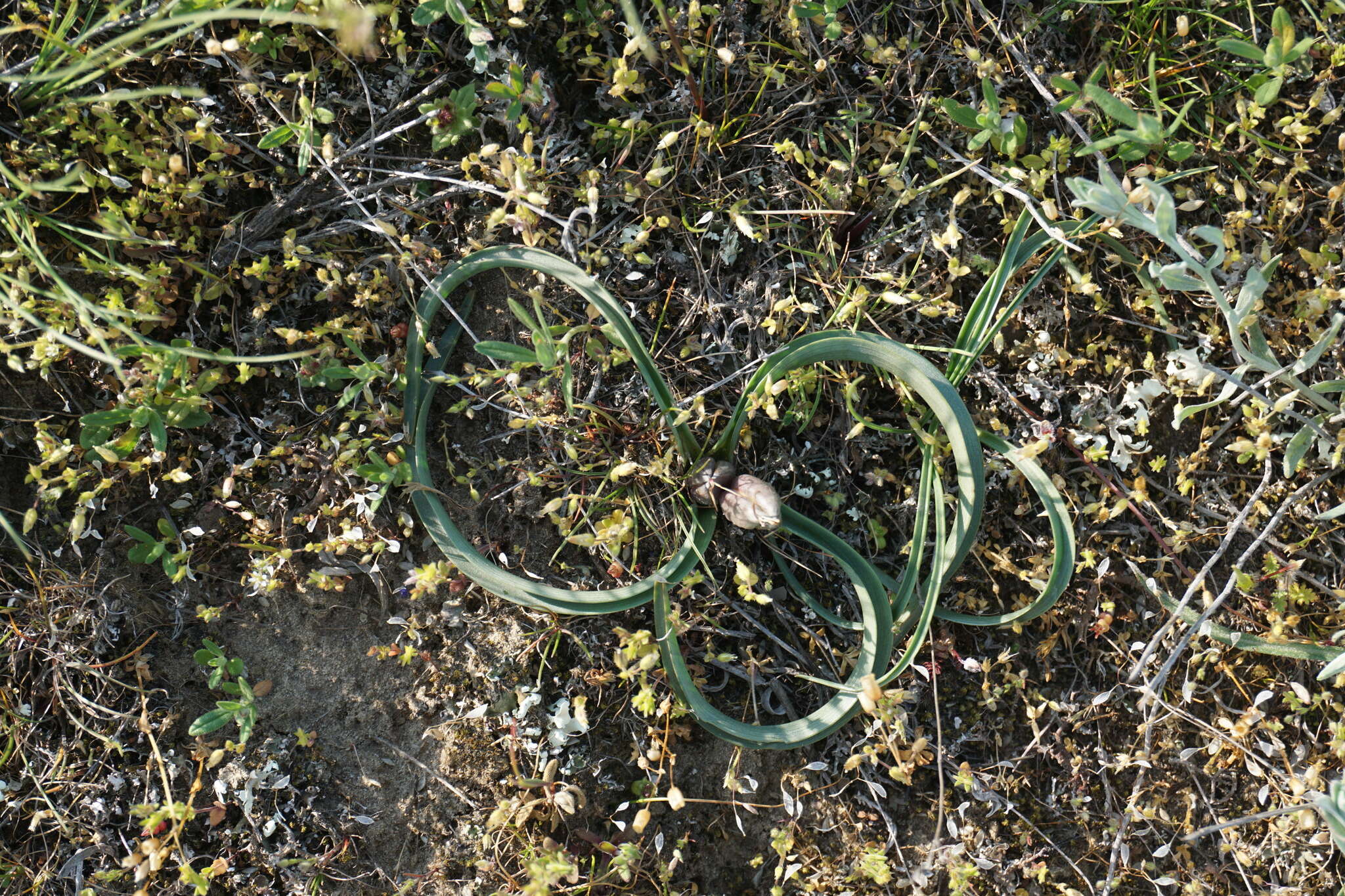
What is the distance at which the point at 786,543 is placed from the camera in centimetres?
205

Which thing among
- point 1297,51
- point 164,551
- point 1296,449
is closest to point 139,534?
point 164,551

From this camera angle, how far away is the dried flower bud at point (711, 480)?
1880mm

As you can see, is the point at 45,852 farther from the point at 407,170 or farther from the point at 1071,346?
the point at 1071,346

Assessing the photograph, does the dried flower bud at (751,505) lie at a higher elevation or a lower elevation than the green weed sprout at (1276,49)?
lower

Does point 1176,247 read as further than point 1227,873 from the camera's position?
No

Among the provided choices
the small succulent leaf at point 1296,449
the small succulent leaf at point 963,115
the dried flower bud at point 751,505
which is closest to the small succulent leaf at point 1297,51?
the small succulent leaf at point 963,115

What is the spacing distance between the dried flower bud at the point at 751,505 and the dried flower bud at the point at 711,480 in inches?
0.6

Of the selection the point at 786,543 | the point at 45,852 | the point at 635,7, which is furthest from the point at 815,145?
the point at 45,852

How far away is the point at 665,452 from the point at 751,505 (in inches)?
11.7

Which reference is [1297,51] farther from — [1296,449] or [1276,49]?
[1296,449]

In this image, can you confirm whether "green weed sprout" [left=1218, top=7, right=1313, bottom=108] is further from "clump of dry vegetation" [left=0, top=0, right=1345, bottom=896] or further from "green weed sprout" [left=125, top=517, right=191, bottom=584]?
"green weed sprout" [left=125, top=517, right=191, bottom=584]

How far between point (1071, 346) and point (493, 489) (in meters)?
1.31

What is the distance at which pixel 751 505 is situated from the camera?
1.78 m

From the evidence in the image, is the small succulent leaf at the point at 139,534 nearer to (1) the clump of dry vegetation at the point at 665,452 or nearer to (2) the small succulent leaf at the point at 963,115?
(1) the clump of dry vegetation at the point at 665,452
